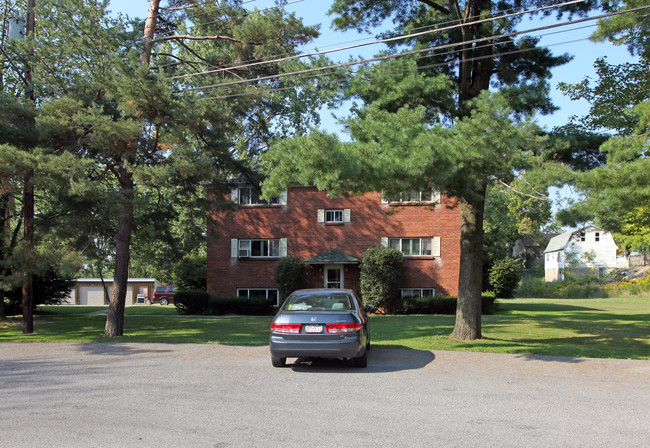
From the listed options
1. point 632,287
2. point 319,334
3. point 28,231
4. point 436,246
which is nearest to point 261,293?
point 436,246

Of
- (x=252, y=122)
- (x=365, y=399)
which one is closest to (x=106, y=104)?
(x=252, y=122)

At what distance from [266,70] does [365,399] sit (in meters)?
13.4

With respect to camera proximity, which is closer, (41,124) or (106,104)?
(41,124)

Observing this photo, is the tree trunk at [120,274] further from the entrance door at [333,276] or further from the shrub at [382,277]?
the entrance door at [333,276]

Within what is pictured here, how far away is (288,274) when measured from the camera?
26.7m

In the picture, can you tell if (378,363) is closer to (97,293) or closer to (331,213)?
(331,213)

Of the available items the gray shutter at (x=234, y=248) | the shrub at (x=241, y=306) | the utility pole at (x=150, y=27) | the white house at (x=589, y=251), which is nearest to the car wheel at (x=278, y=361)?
the utility pole at (x=150, y=27)

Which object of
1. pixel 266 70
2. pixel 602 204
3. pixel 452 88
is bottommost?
pixel 602 204

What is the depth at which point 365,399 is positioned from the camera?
277 inches

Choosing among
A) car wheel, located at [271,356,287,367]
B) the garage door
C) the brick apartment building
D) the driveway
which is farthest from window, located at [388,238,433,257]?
the garage door

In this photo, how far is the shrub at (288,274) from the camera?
26.7m

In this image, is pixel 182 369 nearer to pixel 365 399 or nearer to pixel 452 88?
pixel 365 399

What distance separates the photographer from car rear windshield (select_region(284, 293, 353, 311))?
31.0 feet

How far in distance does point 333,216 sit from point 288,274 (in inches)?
161
